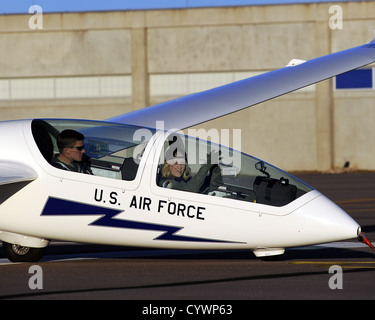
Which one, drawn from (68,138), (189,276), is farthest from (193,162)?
(68,138)

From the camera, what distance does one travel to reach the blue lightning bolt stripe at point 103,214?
10023mm

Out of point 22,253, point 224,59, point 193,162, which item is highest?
point 224,59

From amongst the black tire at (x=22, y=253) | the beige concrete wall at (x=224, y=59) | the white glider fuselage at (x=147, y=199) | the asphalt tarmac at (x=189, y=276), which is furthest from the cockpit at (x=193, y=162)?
the beige concrete wall at (x=224, y=59)

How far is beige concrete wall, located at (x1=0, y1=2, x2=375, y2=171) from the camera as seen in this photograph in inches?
1457

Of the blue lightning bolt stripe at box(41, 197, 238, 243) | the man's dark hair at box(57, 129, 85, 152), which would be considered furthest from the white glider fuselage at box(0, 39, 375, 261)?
the man's dark hair at box(57, 129, 85, 152)

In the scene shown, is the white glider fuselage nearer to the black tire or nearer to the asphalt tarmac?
the black tire

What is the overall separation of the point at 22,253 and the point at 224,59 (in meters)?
27.2

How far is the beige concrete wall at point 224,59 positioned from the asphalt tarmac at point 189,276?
2495cm

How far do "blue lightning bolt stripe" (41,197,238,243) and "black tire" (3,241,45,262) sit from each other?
91 centimetres

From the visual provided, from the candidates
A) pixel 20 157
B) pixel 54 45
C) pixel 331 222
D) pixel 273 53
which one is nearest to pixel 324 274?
A: pixel 331 222

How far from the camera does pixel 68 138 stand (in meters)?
10.5

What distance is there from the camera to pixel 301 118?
37375 mm

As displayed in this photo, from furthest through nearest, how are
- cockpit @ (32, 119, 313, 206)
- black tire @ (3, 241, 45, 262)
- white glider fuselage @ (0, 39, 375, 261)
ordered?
black tire @ (3, 241, 45, 262), cockpit @ (32, 119, 313, 206), white glider fuselage @ (0, 39, 375, 261)

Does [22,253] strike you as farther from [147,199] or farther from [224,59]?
[224,59]
